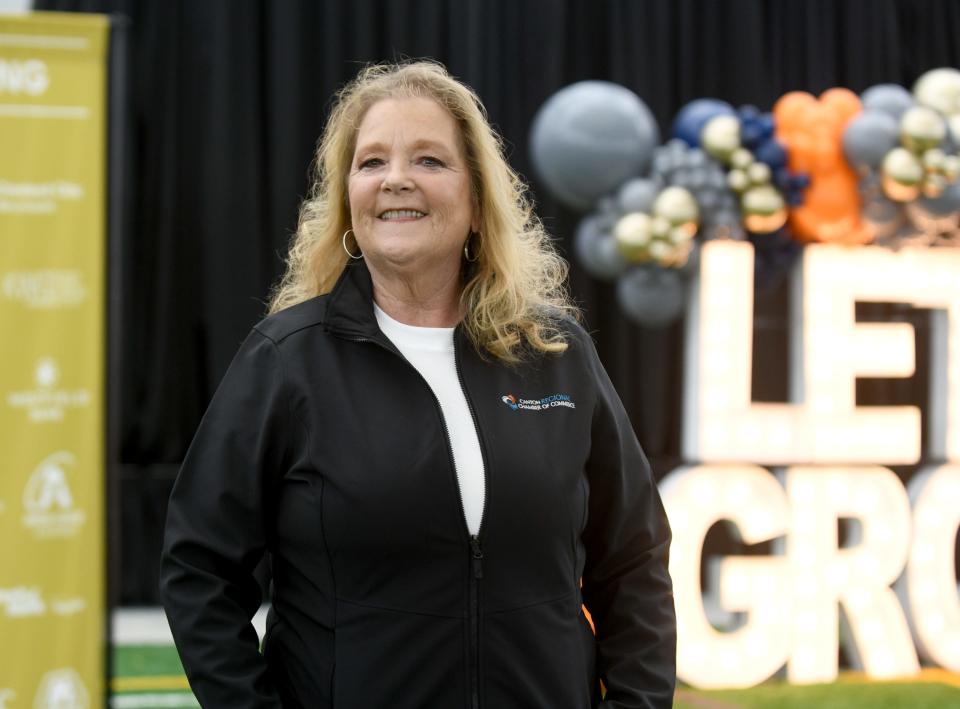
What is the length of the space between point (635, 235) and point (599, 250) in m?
0.26

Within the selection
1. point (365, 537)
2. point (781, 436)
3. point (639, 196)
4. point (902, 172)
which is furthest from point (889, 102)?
point (365, 537)

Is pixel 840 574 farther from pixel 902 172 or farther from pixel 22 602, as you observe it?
A: pixel 22 602

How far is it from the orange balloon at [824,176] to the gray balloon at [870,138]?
63 mm

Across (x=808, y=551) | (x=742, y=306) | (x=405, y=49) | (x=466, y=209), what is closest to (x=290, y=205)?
(x=405, y=49)

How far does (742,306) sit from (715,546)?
82.0 inches

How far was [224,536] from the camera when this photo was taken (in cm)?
117

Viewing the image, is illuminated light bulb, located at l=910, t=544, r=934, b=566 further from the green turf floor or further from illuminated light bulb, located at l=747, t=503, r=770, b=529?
illuminated light bulb, located at l=747, t=503, r=770, b=529

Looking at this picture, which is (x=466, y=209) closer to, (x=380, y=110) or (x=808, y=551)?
(x=380, y=110)

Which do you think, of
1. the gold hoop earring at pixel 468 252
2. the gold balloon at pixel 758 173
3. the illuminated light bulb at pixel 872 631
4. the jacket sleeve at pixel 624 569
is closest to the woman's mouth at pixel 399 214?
the gold hoop earring at pixel 468 252

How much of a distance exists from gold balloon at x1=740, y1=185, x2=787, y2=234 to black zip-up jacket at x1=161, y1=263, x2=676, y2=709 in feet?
8.82

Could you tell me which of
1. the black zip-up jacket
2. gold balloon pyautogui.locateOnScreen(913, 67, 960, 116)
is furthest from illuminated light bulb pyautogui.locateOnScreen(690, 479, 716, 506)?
the black zip-up jacket

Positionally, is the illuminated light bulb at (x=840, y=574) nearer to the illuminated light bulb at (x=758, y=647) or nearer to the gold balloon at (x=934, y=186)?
the illuminated light bulb at (x=758, y=647)

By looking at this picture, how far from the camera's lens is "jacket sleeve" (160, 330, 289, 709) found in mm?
1157

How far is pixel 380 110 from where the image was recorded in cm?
129
